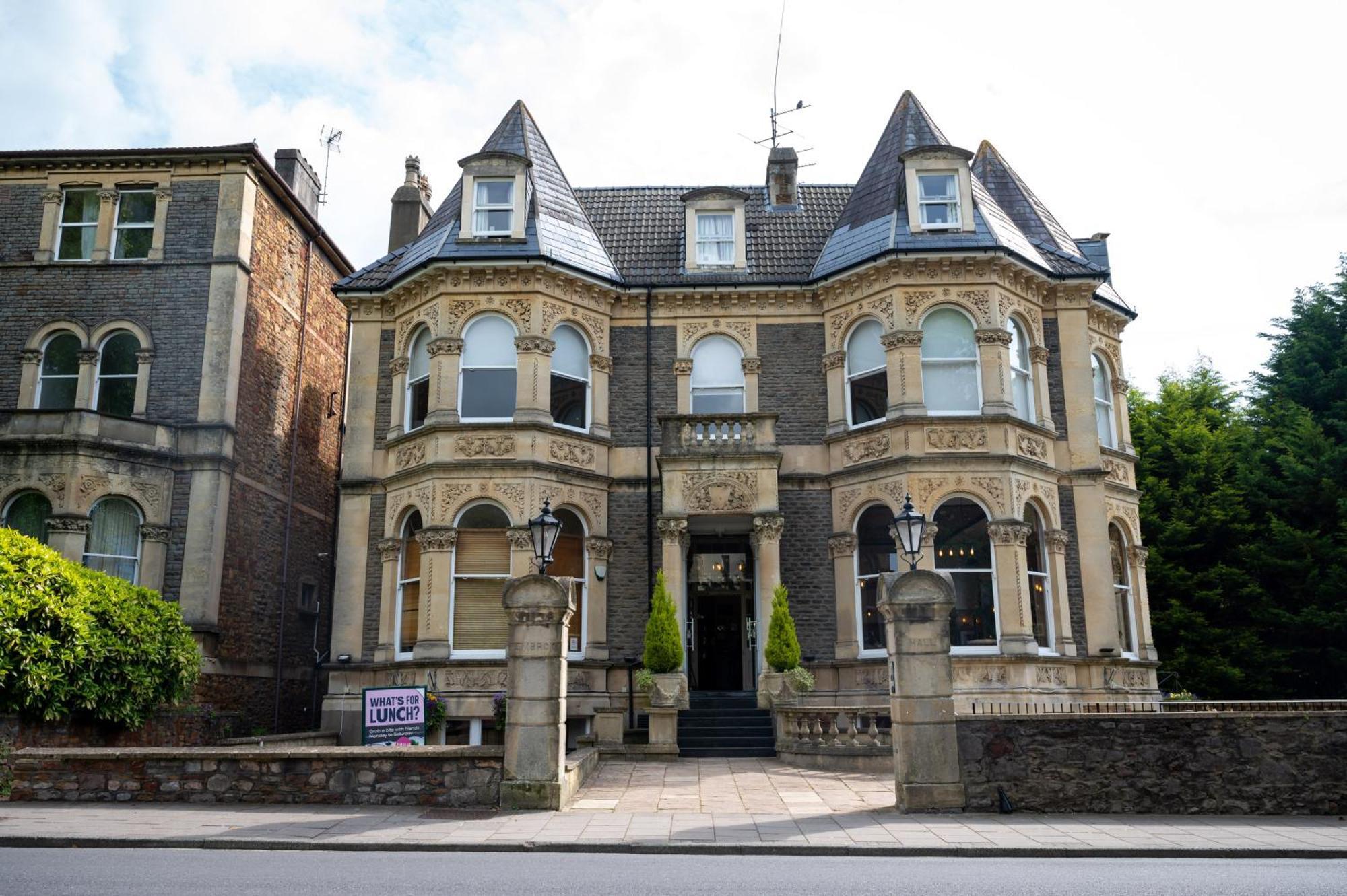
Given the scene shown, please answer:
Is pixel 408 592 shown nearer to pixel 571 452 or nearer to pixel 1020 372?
pixel 571 452

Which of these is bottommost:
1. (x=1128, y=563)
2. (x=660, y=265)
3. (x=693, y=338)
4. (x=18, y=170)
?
(x=1128, y=563)

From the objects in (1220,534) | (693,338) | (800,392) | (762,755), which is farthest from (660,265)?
(1220,534)

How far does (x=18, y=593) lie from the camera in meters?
14.4

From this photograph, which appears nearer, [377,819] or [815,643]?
[377,819]

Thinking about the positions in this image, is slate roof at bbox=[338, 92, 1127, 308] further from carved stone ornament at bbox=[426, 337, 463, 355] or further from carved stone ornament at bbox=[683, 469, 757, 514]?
carved stone ornament at bbox=[683, 469, 757, 514]

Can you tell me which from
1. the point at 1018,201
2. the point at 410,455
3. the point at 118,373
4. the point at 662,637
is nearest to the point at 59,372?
the point at 118,373

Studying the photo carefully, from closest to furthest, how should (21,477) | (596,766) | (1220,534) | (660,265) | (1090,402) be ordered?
(596,766) → (21,477) → (1090,402) → (660,265) → (1220,534)

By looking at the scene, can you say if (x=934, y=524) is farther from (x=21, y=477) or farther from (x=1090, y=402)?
(x=21, y=477)

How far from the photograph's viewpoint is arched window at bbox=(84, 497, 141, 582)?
2019 centimetres

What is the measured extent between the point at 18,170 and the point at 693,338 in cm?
1511

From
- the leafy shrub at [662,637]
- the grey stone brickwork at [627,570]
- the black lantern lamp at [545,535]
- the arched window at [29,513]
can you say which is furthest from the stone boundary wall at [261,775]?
the arched window at [29,513]

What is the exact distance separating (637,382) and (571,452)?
7.52 feet

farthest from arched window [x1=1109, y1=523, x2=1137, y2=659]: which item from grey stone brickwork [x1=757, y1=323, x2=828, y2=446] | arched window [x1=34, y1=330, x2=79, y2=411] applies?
arched window [x1=34, y1=330, x2=79, y2=411]

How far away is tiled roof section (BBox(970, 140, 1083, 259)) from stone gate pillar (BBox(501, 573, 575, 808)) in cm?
1635
